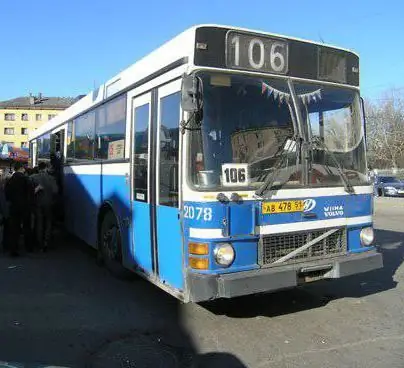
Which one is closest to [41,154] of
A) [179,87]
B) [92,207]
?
[92,207]

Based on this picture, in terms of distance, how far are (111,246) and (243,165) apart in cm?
326

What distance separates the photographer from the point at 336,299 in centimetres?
662

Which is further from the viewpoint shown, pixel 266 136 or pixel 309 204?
pixel 309 204

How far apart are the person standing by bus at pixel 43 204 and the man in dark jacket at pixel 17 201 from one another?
180mm

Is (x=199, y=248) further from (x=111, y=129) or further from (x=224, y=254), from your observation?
(x=111, y=129)

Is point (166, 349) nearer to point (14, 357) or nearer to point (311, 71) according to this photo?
point (14, 357)

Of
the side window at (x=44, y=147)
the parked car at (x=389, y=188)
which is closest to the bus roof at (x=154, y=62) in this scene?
the side window at (x=44, y=147)

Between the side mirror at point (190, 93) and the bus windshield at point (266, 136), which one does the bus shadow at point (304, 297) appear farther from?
the side mirror at point (190, 93)

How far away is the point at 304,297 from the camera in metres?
6.68

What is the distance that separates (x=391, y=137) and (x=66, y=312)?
190ft

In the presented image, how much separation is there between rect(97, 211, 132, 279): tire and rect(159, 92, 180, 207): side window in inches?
73.6

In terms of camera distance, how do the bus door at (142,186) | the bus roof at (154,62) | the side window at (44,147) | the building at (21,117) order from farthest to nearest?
the building at (21,117)
the side window at (44,147)
the bus door at (142,186)
the bus roof at (154,62)

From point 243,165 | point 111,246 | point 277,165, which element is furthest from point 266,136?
point 111,246

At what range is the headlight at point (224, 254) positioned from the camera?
16.0 feet
